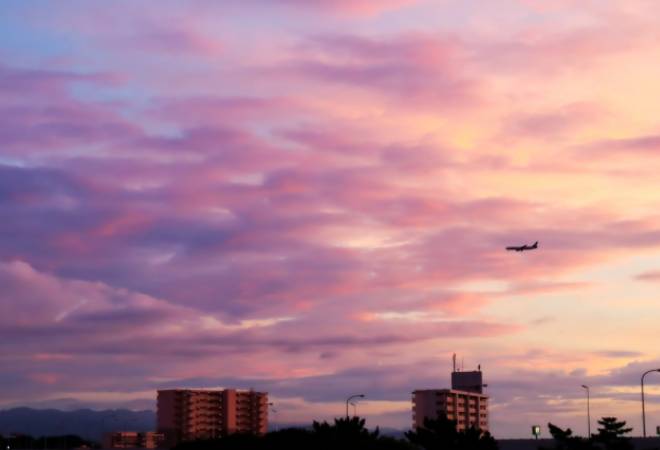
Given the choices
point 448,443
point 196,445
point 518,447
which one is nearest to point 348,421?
point 448,443

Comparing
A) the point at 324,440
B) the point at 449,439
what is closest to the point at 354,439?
the point at 324,440

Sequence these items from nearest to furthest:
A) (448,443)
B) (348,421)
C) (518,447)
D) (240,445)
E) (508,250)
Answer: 1. (448,443)
2. (348,421)
3. (240,445)
4. (508,250)
5. (518,447)

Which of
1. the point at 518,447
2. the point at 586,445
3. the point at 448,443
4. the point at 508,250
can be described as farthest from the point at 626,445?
the point at 518,447

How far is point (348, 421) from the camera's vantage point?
318 feet

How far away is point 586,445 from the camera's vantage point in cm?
10225

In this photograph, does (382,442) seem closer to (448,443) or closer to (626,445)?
(448,443)

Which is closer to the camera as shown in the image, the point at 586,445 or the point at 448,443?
the point at 448,443

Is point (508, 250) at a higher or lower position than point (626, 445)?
higher

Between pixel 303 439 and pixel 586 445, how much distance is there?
85.7ft

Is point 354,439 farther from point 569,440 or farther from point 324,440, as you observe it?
point 569,440

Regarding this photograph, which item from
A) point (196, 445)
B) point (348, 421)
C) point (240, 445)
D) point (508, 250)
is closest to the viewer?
point (348, 421)

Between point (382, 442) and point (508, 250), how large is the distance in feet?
162

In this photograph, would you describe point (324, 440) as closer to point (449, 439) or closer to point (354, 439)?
point (354, 439)

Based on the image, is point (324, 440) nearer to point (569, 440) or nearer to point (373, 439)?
point (373, 439)
